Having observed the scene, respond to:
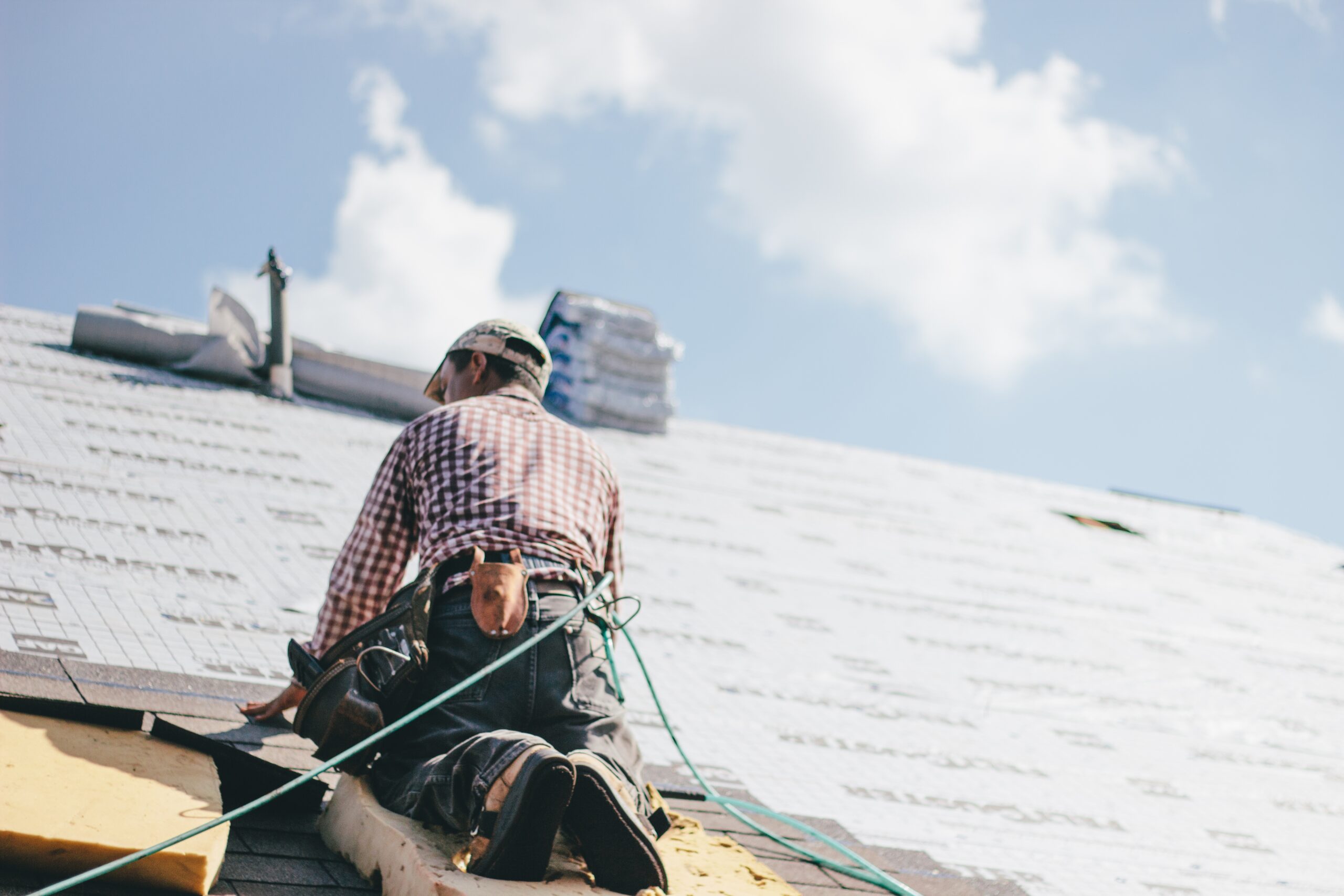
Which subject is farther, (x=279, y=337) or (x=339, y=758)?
(x=279, y=337)

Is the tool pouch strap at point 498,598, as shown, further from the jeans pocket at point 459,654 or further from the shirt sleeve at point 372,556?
the shirt sleeve at point 372,556

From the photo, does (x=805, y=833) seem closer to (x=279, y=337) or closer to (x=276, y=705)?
(x=276, y=705)

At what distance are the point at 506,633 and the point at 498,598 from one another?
0.06 meters

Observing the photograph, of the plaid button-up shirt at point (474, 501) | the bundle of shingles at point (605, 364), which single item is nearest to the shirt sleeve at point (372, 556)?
the plaid button-up shirt at point (474, 501)

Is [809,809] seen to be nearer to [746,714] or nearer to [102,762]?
[746,714]

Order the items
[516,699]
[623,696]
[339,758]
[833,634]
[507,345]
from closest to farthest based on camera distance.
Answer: [339,758] → [516,699] → [623,696] → [507,345] → [833,634]

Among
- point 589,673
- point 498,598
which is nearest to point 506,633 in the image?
point 498,598

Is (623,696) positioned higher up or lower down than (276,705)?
higher up

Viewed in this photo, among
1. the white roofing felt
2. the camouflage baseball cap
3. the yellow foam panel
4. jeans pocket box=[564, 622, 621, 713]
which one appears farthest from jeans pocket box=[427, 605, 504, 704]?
the white roofing felt

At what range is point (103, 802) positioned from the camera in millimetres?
1573

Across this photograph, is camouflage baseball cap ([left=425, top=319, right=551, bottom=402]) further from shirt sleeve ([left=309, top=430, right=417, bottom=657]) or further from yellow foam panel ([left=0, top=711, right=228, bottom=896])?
yellow foam panel ([left=0, top=711, right=228, bottom=896])

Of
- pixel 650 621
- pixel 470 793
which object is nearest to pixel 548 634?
pixel 470 793

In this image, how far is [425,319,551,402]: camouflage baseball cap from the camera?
2.31 meters

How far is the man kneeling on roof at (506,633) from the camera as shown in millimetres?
1610
